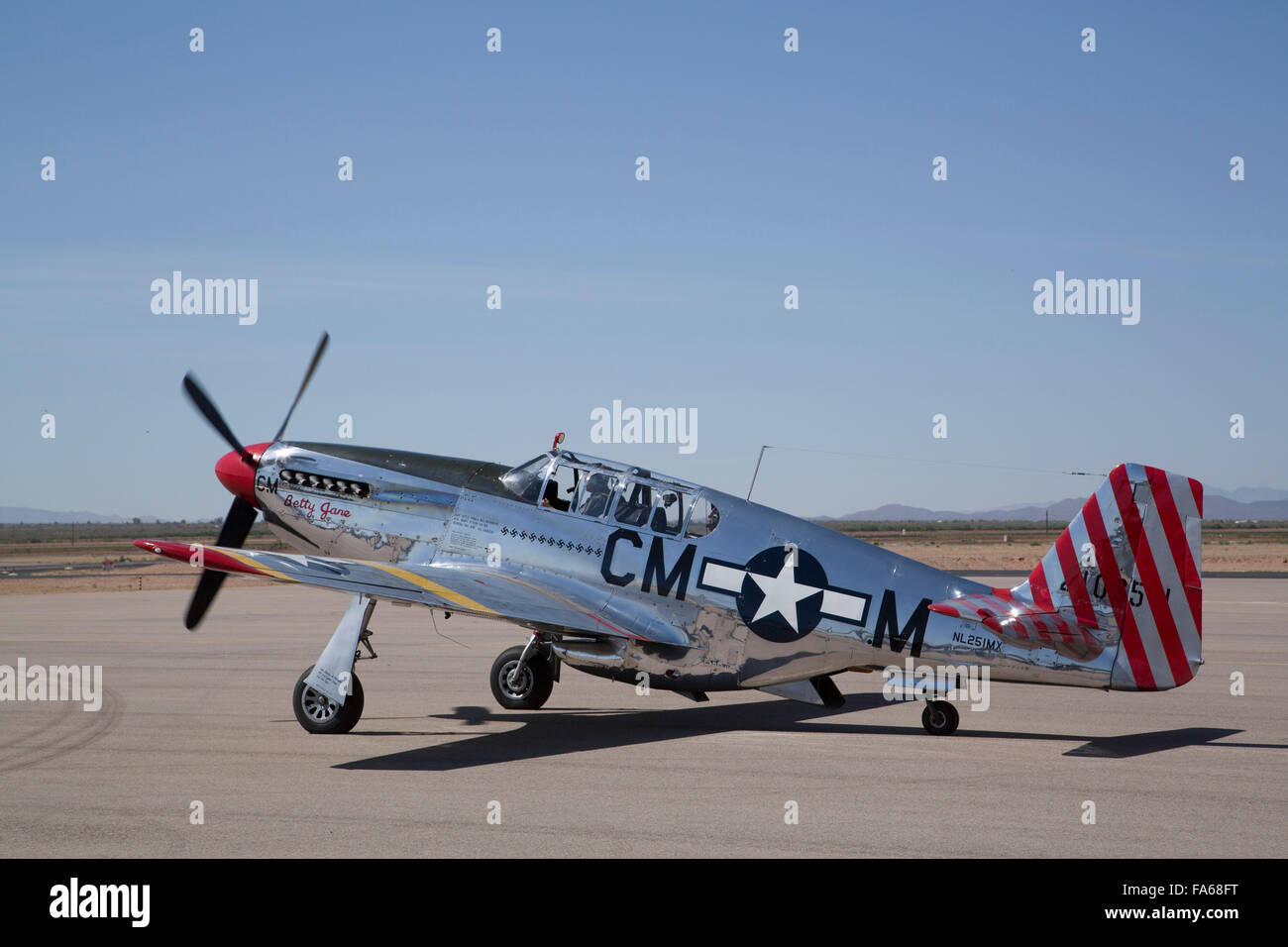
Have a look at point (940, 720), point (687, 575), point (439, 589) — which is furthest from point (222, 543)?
point (940, 720)

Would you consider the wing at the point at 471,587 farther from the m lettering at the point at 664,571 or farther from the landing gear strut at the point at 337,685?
the landing gear strut at the point at 337,685

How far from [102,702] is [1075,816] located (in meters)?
11.2

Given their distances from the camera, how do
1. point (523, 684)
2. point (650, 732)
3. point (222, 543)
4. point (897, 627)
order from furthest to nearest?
1. point (222, 543)
2. point (523, 684)
3. point (650, 732)
4. point (897, 627)

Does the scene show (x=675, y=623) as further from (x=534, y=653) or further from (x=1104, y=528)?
→ (x=1104, y=528)

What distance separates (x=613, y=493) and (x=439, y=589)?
220 centimetres

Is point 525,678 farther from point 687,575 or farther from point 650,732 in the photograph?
point 687,575

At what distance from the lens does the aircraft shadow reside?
33.6 feet

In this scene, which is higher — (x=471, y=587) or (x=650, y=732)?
(x=471, y=587)

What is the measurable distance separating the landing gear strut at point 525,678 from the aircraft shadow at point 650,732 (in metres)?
0.18

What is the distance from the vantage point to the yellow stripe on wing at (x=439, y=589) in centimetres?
1030

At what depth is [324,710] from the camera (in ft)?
36.4

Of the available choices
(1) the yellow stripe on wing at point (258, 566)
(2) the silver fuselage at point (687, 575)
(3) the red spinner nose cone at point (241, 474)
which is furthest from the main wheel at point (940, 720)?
(3) the red spinner nose cone at point (241, 474)
